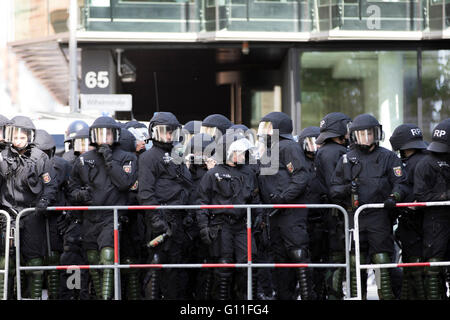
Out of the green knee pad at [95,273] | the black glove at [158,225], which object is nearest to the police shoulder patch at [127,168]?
the black glove at [158,225]

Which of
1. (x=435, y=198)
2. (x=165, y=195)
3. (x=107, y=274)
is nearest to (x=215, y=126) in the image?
(x=165, y=195)

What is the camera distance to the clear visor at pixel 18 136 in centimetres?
963

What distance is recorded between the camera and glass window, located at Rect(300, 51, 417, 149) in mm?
20703

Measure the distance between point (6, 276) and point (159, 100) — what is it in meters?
15.5

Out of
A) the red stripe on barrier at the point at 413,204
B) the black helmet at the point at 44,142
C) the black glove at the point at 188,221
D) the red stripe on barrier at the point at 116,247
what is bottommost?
the red stripe on barrier at the point at 116,247

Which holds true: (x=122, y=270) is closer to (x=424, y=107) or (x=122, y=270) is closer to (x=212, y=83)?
(x=424, y=107)

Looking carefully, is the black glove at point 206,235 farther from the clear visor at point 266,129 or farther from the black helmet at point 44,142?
the black helmet at point 44,142

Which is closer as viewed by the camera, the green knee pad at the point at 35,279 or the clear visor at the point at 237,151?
the clear visor at the point at 237,151

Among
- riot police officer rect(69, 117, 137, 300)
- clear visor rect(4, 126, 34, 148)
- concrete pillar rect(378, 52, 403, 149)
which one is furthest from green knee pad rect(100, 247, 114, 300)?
concrete pillar rect(378, 52, 403, 149)

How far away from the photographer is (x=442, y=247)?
30.1 feet

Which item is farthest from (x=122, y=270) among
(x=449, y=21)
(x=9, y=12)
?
(x=9, y=12)

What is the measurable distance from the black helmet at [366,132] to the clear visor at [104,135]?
2670 millimetres

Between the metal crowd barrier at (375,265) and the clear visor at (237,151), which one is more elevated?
the clear visor at (237,151)

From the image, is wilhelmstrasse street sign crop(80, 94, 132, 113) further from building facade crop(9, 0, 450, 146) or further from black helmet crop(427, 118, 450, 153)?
black helmet crop(427, 118, 450, 153)
